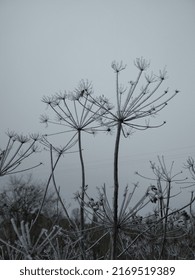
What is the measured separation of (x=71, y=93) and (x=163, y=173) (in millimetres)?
2314

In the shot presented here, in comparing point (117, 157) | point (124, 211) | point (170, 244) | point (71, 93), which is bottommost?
point (170, 244)

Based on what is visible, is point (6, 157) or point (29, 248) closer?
point (29, 248)

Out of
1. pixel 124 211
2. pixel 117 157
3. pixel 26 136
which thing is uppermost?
pixel 26 136

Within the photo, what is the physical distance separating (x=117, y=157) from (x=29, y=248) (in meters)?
1.55

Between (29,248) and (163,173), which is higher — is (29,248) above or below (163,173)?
below

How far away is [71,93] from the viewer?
18.5 ft

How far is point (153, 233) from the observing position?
515 centimetres

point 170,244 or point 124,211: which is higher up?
point 124,211
